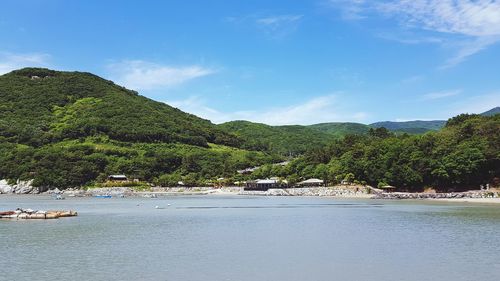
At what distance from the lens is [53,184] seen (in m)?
125

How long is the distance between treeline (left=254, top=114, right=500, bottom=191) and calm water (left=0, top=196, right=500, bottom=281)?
36849 mm

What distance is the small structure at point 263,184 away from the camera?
368 ft

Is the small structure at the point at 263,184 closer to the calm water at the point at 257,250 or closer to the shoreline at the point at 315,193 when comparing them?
the shoreline at the point at 315,193

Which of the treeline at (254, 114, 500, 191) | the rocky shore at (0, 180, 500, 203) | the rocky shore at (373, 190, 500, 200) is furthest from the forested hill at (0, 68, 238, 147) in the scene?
the rocky shore at (373, 190, 500, 200)

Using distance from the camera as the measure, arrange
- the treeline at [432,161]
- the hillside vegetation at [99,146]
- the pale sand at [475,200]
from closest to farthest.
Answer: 1. the pale sand at [475,200]
2. the treeline at [432,161]
3. the hillside vegetation at [99,146]

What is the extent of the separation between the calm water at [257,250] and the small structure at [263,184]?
68.9m

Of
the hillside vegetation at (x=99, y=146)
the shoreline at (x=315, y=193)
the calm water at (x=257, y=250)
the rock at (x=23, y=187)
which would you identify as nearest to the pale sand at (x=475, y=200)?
the shoreline at (x=315, y=193)

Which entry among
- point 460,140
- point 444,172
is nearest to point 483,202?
point 444,172

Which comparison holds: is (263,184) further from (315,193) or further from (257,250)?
(257,250)

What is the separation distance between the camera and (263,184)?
4488 inches

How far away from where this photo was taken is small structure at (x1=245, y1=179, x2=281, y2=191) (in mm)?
112069

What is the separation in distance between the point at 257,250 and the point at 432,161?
6049cm

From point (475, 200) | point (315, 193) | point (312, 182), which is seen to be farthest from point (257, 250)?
point (312, 182)

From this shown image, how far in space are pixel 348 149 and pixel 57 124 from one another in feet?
362
